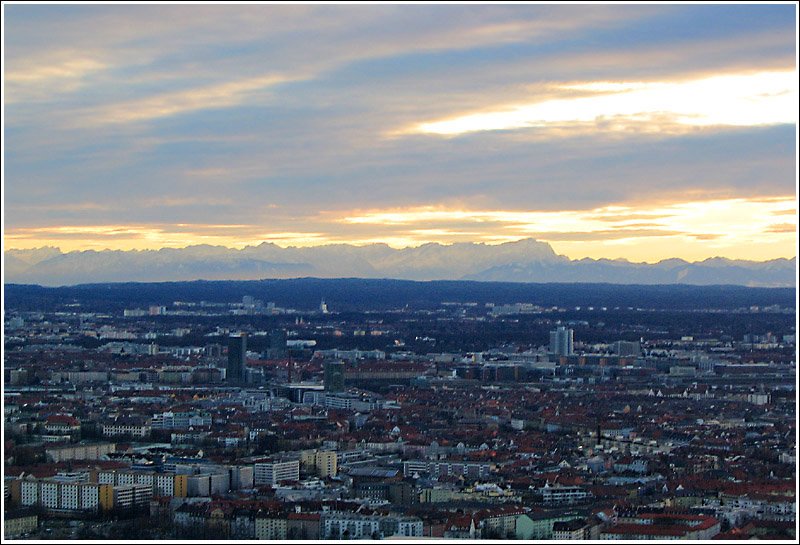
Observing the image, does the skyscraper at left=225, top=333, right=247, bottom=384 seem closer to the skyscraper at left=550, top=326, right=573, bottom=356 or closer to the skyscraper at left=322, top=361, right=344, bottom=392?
the skyscraper at left=322, top=361, right=344, bottom=392

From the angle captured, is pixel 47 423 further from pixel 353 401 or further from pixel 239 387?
pixel 239 387

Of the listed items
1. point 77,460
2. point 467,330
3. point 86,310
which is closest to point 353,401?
point 77,460

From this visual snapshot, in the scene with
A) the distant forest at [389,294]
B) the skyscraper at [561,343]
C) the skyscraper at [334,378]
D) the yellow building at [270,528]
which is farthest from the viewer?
the distant forest at [389,294]

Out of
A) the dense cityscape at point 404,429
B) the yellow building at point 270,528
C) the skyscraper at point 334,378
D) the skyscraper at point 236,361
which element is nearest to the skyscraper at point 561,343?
the dense cityscape at point 404,429

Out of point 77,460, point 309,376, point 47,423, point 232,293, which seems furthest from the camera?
point 232,293

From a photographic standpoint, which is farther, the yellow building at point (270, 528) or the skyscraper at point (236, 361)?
the skyscraper at point (236, 361)

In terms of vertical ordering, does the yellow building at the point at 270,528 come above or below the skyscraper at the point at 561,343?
below

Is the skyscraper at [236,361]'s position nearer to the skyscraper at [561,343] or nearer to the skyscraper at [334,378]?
the skyscraper at [334,378]
